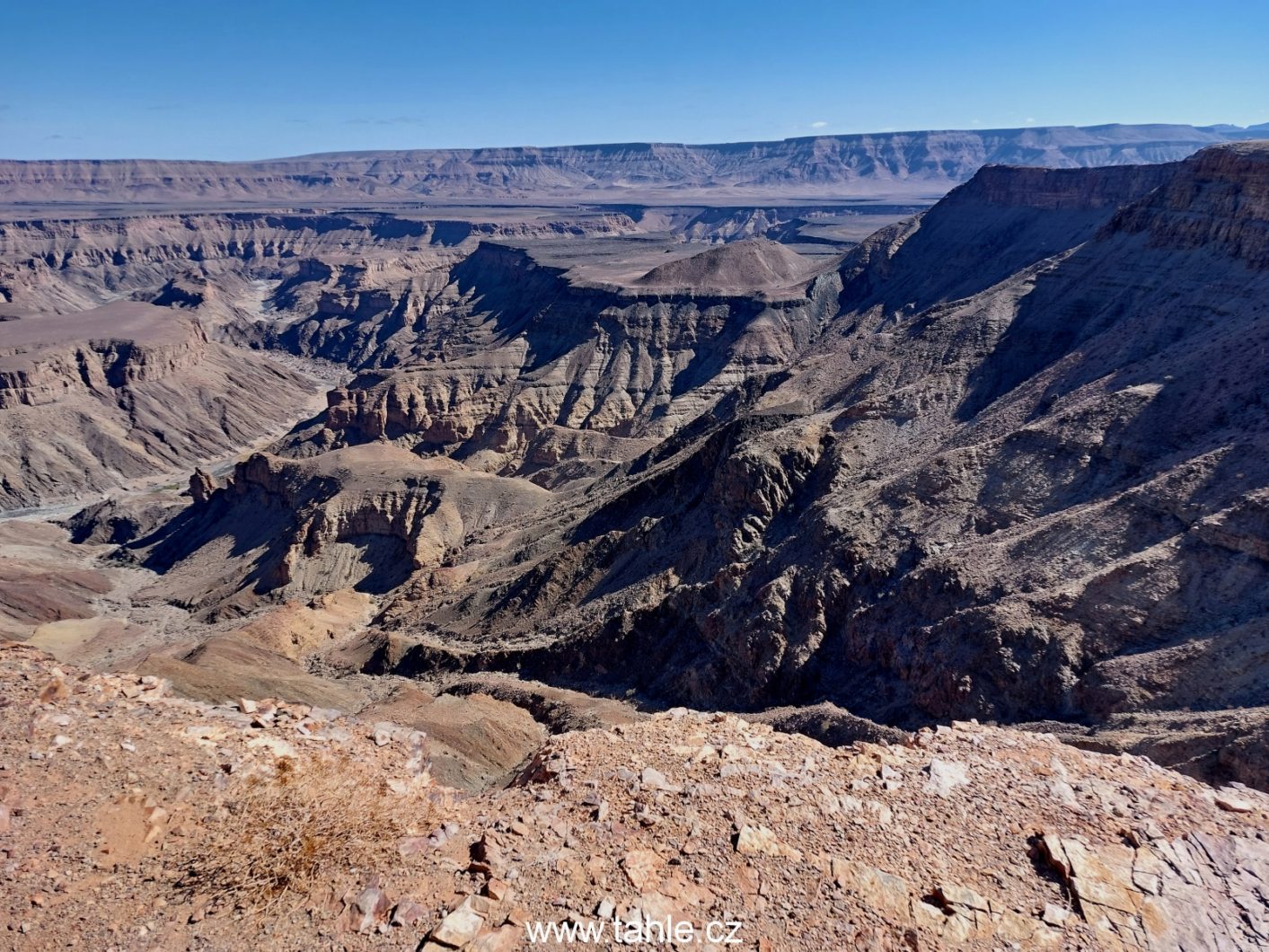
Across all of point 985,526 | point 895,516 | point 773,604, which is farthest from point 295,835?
point 985,526

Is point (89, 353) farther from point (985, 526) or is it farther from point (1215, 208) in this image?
point (1215, 208)

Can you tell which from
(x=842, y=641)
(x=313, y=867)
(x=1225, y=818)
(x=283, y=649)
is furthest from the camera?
(x=283, y=649)

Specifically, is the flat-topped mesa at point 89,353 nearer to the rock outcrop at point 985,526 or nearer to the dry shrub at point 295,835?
the rock outcrop at point 985,526

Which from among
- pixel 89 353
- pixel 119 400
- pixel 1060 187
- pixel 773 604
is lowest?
pixel 119 400

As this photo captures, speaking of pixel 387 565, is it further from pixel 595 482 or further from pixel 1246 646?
pixel 1246 646

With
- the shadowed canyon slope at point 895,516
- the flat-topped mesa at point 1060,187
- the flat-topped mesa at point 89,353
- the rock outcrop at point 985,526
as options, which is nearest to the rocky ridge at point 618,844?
the shadowed canyon slope at point 895,516

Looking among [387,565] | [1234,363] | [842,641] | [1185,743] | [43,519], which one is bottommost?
[43,519]

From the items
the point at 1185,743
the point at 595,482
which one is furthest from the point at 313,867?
the point at 595,482
